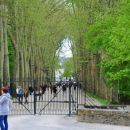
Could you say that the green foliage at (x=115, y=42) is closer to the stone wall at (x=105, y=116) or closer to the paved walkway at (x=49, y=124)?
the paved walkway at (x=49, y=124)

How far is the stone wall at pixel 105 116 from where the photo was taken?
2361cm

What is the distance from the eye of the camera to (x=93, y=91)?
66.5 m

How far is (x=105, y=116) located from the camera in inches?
953

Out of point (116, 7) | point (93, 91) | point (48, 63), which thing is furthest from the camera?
point (48, 63)

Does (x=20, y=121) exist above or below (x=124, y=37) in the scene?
below

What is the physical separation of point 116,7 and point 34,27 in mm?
17618

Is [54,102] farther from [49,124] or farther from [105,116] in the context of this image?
[105,116]

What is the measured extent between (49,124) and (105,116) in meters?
2.71

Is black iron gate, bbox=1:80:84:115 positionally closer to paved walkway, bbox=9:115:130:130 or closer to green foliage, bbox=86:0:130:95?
paved walkway, bbox=9:115:130:130

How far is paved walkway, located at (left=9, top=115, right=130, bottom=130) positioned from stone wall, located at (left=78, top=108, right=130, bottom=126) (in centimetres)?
45

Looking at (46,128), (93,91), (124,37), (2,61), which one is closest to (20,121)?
(46,128)

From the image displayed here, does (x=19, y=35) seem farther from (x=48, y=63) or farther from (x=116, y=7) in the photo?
(x=48, y=63)

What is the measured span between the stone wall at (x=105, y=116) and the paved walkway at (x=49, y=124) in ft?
1.49

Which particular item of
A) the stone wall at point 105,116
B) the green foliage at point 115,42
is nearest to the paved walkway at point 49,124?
the stone wall at point 105,116
